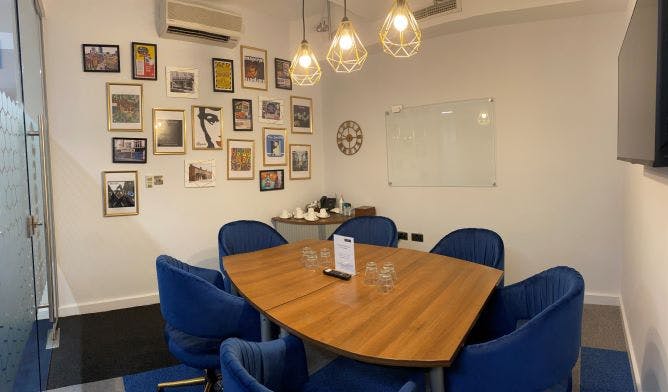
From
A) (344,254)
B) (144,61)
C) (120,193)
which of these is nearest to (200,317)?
(344,254)

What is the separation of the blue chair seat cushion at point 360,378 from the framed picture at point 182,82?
131 inches

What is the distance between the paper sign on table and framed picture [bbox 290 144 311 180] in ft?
8.82

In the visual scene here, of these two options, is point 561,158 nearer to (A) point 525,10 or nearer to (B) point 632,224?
(B) point 632,224

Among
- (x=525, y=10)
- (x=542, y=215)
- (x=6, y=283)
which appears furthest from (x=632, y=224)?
(x=6, y=283)

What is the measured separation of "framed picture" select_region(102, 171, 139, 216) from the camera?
12.2ft

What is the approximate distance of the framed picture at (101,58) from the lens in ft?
11.8

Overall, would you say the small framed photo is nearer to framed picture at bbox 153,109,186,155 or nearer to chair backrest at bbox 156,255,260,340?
framed picture at bbox 153,109,186,155

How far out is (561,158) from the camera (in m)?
3.59

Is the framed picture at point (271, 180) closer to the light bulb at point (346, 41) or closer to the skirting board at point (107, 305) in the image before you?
the skirting board at point (107, 305)

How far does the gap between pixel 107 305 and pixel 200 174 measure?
1.56 metres

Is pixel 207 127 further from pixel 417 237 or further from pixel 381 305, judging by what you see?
pixel 381 305

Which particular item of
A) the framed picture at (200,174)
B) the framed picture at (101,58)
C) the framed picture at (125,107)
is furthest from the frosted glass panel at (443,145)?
the framed picture at (101,58)

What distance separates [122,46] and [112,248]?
1.98 metres

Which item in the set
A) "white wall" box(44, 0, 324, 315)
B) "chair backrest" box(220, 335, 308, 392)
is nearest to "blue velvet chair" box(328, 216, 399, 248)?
"white wall" box(44, 0, 324, 315)
